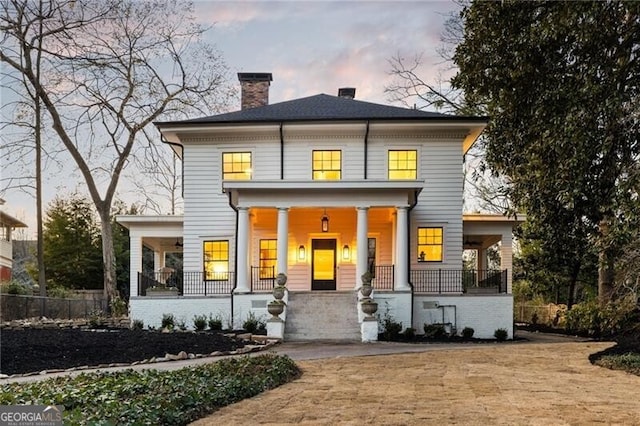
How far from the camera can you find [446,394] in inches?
334

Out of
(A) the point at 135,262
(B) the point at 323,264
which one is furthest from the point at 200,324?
(B) the point at 323,264

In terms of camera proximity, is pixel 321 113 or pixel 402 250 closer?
pixel 402 250

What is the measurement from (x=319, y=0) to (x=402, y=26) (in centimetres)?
594

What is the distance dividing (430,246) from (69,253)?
22.4 m

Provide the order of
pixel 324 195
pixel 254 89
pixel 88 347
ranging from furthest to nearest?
pixel 254 89 < pixel 324 195 < pixel 88 347

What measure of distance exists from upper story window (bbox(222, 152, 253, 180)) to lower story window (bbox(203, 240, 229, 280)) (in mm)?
2380

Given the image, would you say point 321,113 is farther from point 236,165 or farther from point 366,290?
point 366,290

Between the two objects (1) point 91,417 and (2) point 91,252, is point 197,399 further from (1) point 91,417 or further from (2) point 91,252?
(2) point 91,252

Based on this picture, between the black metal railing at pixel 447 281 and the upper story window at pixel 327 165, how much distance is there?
4348 mm

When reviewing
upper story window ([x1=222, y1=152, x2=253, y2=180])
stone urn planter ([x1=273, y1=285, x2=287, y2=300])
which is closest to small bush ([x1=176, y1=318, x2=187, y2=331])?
stone urn planter ([x1=273, y1=285, x2=287, y2=300])

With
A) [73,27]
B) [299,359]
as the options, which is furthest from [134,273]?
[299,359]

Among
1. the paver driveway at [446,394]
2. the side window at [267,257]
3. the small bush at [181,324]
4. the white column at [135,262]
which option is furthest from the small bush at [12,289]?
the paver driveway at [446,394]

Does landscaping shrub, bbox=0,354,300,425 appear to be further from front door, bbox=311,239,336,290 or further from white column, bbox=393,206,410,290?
front door, bbox=311,239,336,290

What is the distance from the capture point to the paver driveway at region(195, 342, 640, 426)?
6.93 metres
